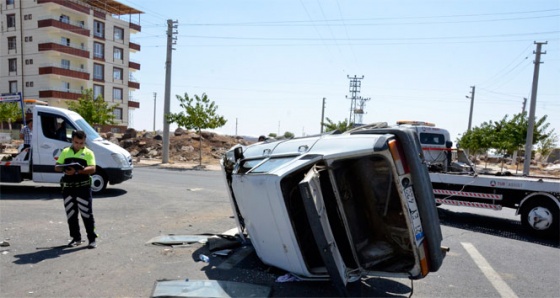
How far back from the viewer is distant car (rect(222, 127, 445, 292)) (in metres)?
4.03

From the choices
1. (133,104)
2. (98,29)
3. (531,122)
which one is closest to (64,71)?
(98,29)

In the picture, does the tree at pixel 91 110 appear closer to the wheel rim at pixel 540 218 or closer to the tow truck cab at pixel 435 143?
the tow truck cab at pixel 435 143

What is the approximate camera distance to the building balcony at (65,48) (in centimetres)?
4959

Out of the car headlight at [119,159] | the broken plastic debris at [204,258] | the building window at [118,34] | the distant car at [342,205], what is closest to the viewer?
the distant car at [342,205]

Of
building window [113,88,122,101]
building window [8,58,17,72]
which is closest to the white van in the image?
building window [8,58,17,72]

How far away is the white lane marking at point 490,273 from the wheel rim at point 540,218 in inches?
70.7

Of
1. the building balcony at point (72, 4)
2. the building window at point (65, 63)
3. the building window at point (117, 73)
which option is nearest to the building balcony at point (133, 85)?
the building window at point (117, 73)

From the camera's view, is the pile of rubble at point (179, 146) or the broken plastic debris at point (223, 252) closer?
the broken plastic debris at point (223, 252)

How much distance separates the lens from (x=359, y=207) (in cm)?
496

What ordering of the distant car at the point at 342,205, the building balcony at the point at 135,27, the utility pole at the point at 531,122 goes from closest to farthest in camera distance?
1. the distant car at the point at 342,205
2. the utility pole at the point at 531,122
3. the building balcony at the point at 135,27

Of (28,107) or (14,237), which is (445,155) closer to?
(14,237)

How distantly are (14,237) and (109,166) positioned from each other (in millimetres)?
4685

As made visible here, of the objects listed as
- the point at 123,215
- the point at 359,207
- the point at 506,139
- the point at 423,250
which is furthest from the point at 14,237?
the point at 506,139

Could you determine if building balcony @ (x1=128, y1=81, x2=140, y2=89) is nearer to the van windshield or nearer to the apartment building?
the apartment building
